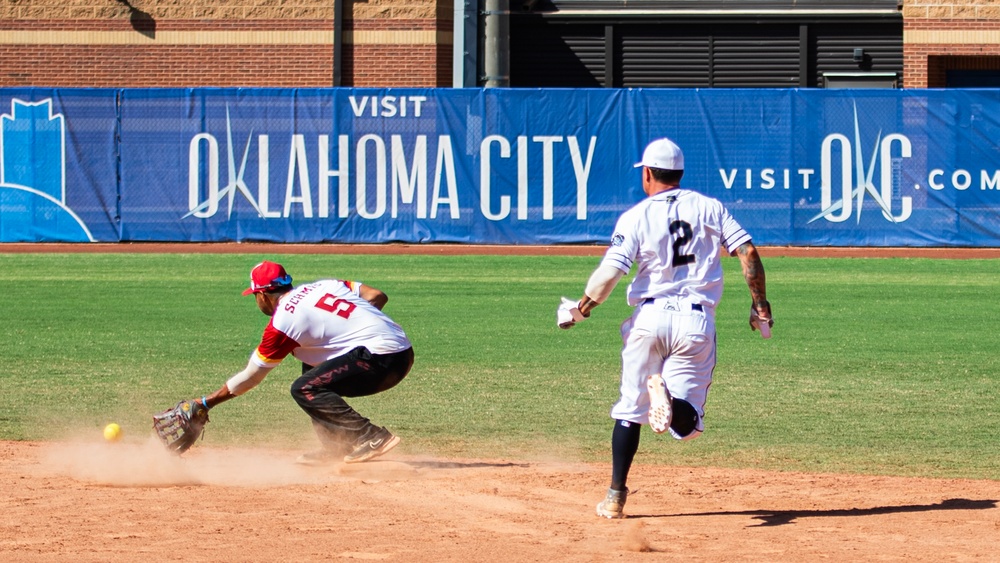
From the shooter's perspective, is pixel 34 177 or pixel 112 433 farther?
pixel 34 177

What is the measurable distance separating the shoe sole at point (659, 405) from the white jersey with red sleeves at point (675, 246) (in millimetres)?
407

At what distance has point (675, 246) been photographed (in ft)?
21.0

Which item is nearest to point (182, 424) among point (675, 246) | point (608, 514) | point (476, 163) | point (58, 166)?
point (608, 514)

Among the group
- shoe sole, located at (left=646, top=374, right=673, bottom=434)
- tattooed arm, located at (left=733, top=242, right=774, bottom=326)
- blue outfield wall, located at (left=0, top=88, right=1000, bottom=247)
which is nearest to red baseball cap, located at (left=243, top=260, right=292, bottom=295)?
shoe sole, located at (left=646, top=374, right=673, bottom=434)

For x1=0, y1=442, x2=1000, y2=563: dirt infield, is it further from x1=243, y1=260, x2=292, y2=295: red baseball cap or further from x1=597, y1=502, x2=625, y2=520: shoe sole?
x1=243, y1=260, x2=292, y2=295: red baseball cap

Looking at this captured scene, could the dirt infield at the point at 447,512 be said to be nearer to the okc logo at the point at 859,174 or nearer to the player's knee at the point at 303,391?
the player's knee at the point at 303,391

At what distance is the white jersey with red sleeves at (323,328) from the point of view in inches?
294

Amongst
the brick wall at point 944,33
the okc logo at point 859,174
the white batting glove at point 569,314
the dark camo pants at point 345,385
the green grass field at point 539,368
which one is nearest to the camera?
the white batting glove at point 569,314

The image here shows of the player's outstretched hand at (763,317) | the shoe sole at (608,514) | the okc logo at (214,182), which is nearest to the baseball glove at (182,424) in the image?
the shoe sole at (608,514)

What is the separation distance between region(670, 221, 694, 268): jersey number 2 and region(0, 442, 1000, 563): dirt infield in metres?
1.29

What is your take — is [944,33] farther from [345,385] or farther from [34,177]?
[345,385]

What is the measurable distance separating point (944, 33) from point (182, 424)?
2390 cm

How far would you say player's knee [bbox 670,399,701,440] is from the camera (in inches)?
248

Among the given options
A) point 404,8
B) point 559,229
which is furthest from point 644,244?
point 404,8
